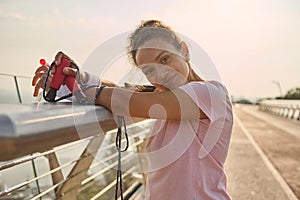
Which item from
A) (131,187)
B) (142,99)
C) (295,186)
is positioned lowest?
(295,186)

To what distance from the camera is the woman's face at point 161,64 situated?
1332 millimetres

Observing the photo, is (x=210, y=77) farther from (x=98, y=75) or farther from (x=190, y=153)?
(x=98, y=75)

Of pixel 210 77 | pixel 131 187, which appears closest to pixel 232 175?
pixel 131 187

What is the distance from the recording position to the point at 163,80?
1344 mm

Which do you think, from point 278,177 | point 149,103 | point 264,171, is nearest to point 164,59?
point 149,103

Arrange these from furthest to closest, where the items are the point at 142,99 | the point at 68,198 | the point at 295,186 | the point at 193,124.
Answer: the point at 295,186 → the point at 68,198 → the point at 193,124 → the point at 142,99

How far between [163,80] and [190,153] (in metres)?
0.27

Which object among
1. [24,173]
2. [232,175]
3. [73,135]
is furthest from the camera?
[232,175]

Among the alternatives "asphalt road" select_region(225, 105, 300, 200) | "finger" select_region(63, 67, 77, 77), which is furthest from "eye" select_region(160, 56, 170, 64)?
"asphalt road" select_region(225, 105, 300, 200)

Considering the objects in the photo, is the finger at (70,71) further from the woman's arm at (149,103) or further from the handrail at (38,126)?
the handrail at (38,126)

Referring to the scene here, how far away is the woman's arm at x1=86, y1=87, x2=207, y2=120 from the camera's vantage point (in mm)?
1039

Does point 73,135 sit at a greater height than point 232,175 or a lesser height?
greater

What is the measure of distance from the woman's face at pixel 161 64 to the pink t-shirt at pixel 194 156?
0.39 feet

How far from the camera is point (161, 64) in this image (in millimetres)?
1333
